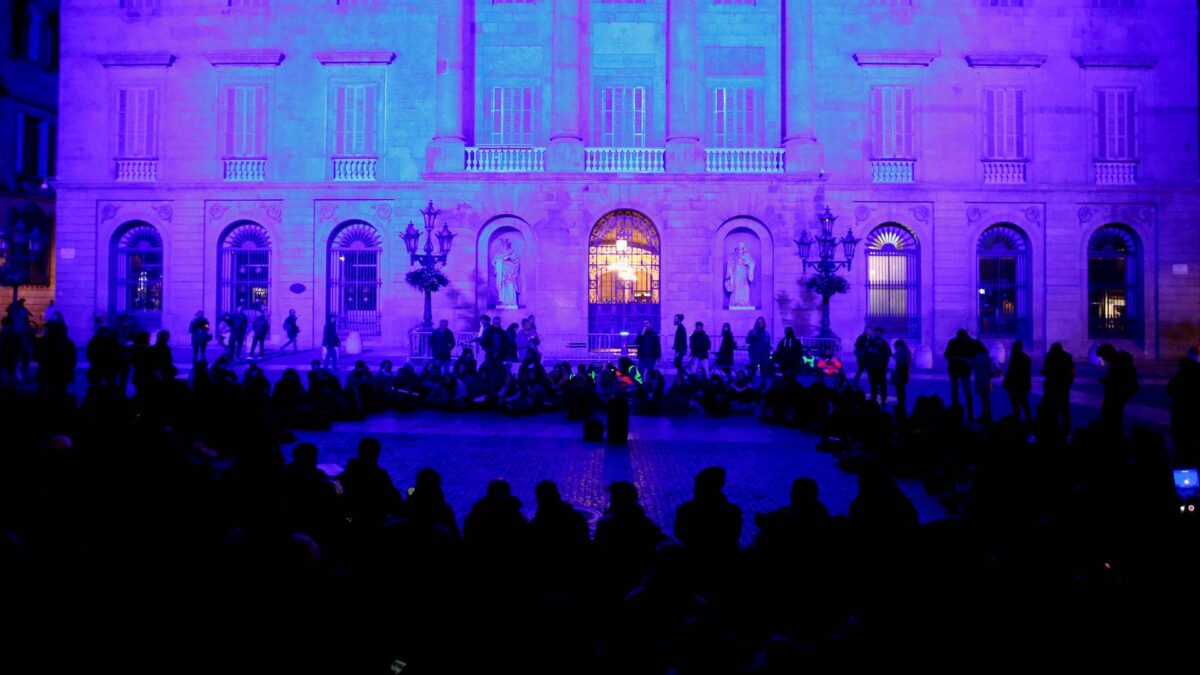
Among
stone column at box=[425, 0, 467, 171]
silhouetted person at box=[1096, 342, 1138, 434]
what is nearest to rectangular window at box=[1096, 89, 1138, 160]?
silhouetted person at box=[1096, 342, 1138, 434]

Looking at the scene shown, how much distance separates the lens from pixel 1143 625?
3357mm

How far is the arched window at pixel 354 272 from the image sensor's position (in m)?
27.2

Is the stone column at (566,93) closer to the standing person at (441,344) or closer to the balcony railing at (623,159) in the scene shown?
the balcony railing at (623,159)

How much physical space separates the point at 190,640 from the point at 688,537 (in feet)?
9.43

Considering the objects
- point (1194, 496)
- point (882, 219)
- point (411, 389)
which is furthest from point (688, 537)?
point (882, 219)

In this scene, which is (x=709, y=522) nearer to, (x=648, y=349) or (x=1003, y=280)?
(x=648, y=349)

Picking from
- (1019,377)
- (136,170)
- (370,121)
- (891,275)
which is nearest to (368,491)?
(1019,377)

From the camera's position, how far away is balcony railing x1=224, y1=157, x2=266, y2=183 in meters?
27.3

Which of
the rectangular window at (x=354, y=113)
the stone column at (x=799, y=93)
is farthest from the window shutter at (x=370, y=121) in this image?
the stone column at (x=799, y=93)

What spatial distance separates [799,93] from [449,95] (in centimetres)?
1249

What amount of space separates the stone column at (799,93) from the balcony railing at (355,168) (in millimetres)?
15380

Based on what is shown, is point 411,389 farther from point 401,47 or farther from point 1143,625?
point 401,47

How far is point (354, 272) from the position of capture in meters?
27.3

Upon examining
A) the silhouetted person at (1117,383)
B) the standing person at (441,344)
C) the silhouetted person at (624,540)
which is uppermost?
the standing person at (441,344)
